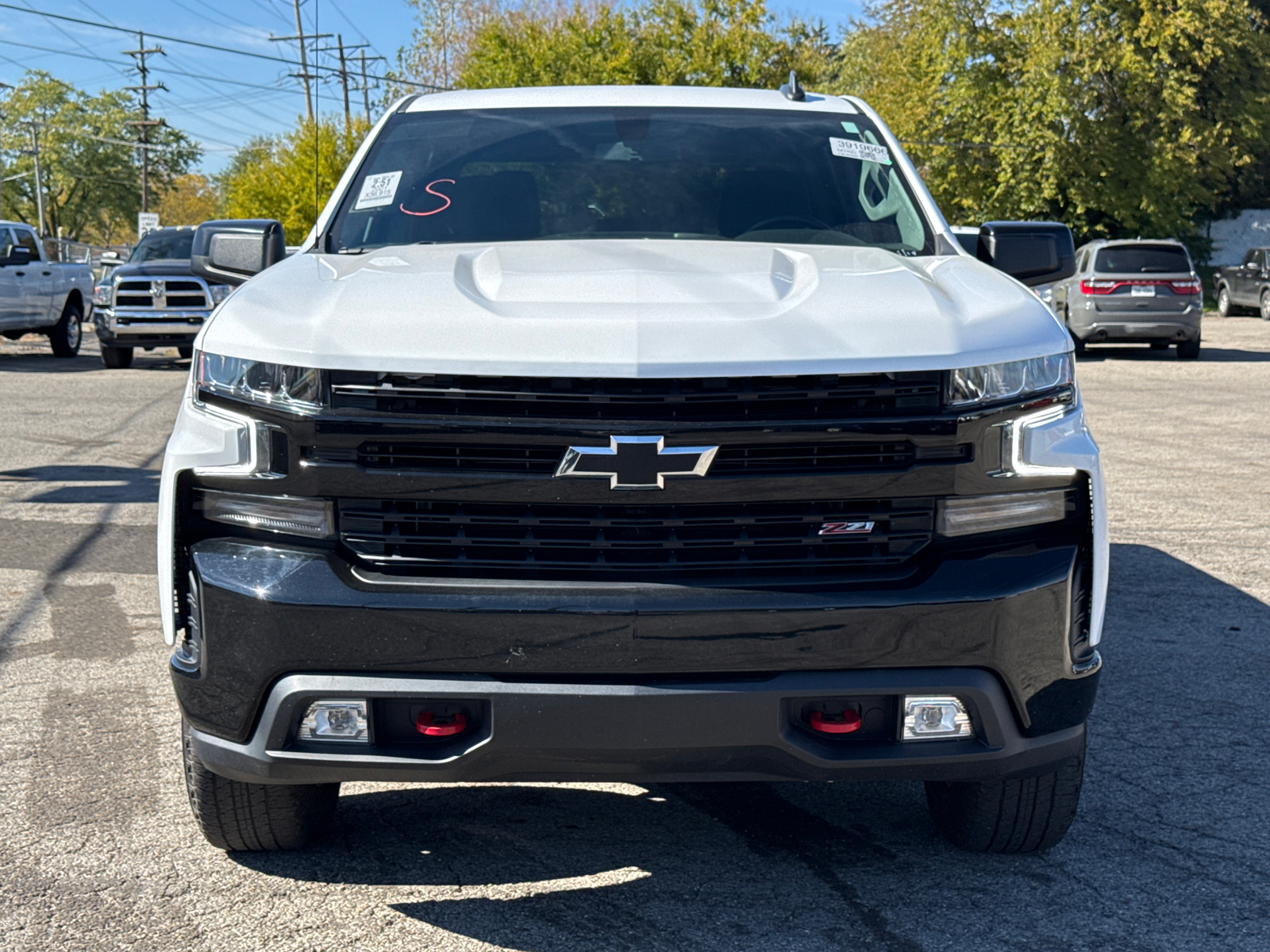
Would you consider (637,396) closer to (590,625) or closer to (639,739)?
(590,625)

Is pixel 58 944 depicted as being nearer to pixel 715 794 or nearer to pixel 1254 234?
pixel 715 794

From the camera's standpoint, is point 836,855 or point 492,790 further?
point 492,790

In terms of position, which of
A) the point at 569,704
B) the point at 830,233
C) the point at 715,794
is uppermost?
the point at 830,233

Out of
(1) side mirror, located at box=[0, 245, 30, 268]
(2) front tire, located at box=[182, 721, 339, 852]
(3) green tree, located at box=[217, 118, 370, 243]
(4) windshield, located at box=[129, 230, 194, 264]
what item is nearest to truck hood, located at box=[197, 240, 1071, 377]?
(2) front tire, located at box=[182, 721, 339, 852]

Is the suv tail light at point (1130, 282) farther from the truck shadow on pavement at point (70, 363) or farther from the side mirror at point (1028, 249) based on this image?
the side mirror at point (1028, 249)

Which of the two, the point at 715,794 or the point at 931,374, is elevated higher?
the point at 931,374

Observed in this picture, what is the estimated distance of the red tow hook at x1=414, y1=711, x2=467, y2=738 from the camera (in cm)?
289

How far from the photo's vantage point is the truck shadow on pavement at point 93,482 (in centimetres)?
913

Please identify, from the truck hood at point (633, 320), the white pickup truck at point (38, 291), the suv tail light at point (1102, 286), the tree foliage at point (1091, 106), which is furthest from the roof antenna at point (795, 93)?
the tree foliage at point (1091, 106)

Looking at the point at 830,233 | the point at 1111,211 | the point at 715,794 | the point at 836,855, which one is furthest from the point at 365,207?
the point at 1111,211

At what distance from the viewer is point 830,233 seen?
4.24 m

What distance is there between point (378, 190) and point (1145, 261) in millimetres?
18636

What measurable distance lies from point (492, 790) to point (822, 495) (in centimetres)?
162

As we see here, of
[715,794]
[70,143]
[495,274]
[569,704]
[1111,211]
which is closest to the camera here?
[569,704]
